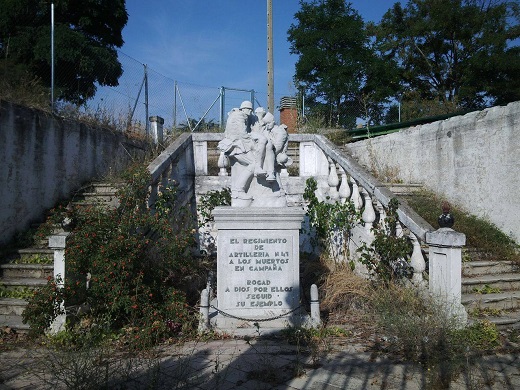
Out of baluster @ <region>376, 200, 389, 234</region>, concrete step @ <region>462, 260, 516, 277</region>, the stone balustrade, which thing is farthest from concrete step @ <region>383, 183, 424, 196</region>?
concrete step @ <region>462, 260, 516, 277</region>

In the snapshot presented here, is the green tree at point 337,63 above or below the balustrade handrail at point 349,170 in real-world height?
above

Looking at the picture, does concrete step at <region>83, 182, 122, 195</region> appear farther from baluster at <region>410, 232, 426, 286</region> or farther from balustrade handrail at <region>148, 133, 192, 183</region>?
baluster at <region>410, 232, 426, 286</region>

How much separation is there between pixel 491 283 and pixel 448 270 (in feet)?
5.26

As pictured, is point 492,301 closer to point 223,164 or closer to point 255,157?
point 255,157

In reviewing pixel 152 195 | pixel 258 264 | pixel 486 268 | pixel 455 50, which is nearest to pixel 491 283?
pixel 486 268

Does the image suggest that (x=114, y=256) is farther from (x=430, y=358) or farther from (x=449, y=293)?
(x=449, y=293)

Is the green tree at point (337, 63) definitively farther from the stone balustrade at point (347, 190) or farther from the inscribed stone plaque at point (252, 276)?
the inscribed stone plaque at point (252, 276)

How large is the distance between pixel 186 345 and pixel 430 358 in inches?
102

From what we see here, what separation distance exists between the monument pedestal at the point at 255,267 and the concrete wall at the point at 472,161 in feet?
13.7

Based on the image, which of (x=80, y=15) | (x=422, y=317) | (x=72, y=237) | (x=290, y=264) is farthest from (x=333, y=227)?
(x=80, y=15)

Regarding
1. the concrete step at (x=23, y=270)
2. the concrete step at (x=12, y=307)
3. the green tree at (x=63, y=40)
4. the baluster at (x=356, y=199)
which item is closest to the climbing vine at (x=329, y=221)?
the baluster at (x=356, y=199)

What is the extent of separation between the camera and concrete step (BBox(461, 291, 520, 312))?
5.78 m

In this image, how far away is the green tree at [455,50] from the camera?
62.3 ft

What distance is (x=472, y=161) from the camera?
8.21m
